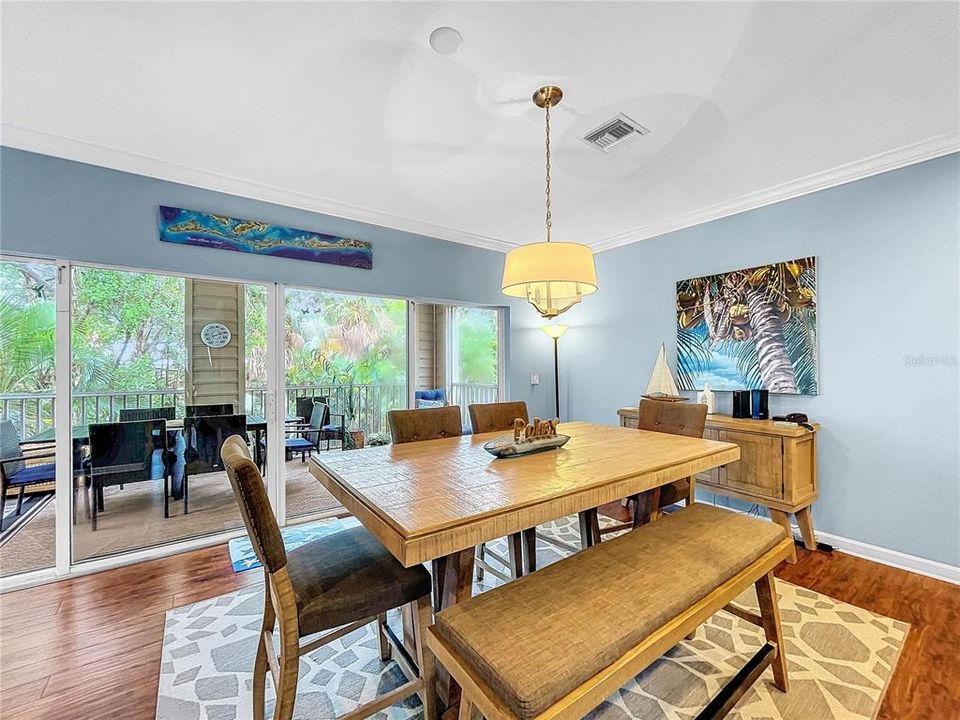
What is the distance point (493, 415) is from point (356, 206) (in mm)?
2105

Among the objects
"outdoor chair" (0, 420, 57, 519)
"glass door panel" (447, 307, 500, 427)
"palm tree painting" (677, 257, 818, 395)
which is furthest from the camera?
"glass door panel" (447, 307, 500, 427)

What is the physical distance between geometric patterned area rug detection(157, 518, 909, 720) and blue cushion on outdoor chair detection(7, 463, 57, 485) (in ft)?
4.74

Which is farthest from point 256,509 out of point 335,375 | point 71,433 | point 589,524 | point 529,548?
point 335,375

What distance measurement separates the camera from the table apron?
112 cm

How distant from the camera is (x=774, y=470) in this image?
2814 mm

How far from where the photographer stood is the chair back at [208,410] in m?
3.10

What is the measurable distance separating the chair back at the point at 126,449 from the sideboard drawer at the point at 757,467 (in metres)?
4.13

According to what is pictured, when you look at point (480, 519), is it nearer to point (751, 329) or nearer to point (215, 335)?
point (215, 335)

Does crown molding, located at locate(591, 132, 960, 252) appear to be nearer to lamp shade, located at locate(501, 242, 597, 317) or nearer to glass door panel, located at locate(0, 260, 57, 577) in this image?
lamp shade, located at locate(501, 242, 597, 317)

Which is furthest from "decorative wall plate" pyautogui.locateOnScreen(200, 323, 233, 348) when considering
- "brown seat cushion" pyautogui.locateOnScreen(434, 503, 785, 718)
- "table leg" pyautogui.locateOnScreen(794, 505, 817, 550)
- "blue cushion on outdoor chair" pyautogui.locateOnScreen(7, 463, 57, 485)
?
"table leg" pyautogui.locateOnScreen(794, 505, 817, 550)

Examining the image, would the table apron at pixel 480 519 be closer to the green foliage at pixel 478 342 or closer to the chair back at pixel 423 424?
the chair back at pixel 423 424

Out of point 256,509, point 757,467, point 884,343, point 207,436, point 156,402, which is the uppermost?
point 884,343

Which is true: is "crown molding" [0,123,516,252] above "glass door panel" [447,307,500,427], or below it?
above

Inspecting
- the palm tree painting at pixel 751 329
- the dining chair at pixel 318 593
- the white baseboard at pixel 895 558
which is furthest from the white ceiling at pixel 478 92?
the white baseboard at pixel 895 558
